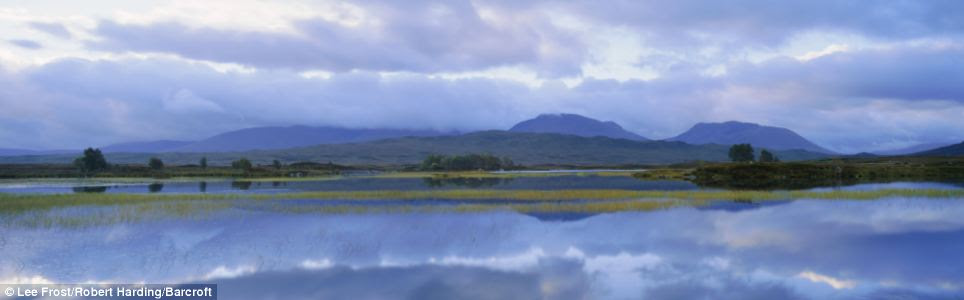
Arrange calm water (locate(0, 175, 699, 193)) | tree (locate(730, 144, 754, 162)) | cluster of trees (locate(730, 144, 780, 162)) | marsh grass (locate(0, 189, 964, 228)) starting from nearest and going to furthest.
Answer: marsh grass (locate(0, 189, 964, 228))
calm water (locate(0, 175, 699, 193))
cluster of trees (locate(730, 144, 780, 162))
tree (locate(730, 144, 754, 162))

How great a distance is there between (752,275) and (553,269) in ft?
19.9

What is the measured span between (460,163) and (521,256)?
493ft

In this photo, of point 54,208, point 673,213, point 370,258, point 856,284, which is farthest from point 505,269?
point 54,208

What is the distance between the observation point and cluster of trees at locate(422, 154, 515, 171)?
559ft

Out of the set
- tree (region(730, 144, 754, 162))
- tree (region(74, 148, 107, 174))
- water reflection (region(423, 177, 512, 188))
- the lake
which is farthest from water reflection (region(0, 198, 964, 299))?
tree (region(730, 144, 754, 162))

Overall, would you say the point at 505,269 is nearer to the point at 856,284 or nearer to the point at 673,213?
the point at 856,284

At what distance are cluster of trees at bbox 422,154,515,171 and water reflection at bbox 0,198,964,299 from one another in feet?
436

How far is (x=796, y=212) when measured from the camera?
39.1 meters

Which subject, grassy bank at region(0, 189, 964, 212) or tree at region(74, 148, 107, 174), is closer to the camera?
grassy bank at region(0, 189, 964, 212)

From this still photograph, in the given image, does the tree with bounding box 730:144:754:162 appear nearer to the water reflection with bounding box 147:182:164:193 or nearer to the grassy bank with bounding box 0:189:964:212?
the grassy bank with bounding box 0:189:964:212

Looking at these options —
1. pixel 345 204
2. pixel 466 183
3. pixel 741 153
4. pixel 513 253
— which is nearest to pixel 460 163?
pixel 741 153

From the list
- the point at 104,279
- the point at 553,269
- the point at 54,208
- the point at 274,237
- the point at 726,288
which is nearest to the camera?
the point at 726,288

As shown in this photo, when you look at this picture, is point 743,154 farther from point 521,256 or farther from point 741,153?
point 521,256

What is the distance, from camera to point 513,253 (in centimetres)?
2475
